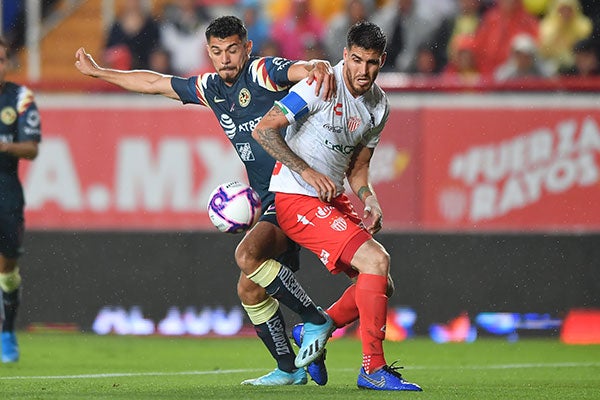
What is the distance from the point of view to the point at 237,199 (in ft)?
24.9

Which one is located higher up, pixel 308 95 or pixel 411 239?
pixel 308 95

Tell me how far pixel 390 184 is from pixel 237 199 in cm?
478

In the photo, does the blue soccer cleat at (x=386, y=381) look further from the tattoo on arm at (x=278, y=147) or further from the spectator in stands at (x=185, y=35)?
the spectator in stands at (x=185, y=35)

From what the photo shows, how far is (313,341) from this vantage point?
305 inches

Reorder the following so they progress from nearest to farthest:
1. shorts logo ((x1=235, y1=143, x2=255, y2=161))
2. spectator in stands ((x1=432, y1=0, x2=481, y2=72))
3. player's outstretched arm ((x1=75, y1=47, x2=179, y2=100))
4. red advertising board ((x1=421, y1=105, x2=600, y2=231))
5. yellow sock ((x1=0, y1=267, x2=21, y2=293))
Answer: shorts logo ((x1=235, y1=143, x2=255, y2=161))
player's outstretched arm ((x1=75, y1=47, x2=179, y2=100))
yellow sock ((x1=0, y1=267, x2=21, y2=293))
red advertising board ((x1=421, y1=105, x2=600, y2=231))
spectator in stands ((x1=432, y1=0, x2=481, y2=72))

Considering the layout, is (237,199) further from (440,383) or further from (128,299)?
(128,299)

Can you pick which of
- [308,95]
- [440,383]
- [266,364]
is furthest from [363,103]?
[266,364]

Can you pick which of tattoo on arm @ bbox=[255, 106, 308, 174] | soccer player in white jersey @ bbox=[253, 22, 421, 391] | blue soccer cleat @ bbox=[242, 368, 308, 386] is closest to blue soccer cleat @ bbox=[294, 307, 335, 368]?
soccer player in white jersey @ bbox=[253, 22, 421, 391]

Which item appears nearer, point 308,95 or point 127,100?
point 308,95

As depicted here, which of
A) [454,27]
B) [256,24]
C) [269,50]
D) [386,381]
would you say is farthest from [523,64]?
[386,381]

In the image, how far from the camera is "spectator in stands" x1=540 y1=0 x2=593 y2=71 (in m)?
13.8

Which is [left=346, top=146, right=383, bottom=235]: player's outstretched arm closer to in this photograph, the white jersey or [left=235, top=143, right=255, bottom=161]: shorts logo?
the white jersey

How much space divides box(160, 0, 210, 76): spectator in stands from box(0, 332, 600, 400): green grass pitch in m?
4.16

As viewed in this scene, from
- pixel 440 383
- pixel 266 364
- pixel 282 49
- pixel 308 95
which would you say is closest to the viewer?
pixel 308 95
